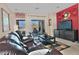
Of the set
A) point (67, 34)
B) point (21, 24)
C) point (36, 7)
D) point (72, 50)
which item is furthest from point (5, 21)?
point (72, 50)

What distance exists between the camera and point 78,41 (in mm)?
2383

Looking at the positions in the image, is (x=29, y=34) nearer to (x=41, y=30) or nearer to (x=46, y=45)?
(x=41, y=30)

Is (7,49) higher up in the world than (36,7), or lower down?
lower down

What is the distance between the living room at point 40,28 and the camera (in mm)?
2340

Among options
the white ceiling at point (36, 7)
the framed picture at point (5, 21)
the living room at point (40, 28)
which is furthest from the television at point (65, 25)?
the framed picture at point (5, 21)

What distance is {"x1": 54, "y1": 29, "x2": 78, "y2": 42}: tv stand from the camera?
2404mm

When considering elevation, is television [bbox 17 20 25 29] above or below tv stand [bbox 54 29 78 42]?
above

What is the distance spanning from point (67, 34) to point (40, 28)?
588 millimetres

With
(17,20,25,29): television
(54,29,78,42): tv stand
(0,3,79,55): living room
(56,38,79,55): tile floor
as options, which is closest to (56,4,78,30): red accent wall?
(0,3,79,55): living room

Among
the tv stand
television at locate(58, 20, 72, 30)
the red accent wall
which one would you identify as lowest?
the tv stand

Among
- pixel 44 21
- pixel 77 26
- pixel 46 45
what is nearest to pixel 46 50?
pixel 46 45

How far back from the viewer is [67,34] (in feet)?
8.29

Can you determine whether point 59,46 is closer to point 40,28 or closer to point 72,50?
point 72,50

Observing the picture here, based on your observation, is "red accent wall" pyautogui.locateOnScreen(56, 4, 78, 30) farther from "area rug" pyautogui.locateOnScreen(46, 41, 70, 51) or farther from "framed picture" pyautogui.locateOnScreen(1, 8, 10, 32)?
"framed picture" pyautogui.locateOnScreen(1, 8, 10, 32)
